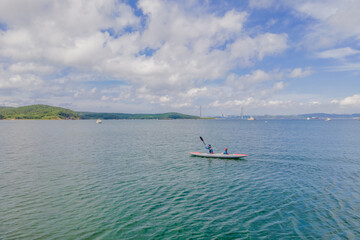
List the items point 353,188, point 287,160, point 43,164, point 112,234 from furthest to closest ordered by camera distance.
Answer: point 287,160, point 43,164, point 353,188, point 112,234

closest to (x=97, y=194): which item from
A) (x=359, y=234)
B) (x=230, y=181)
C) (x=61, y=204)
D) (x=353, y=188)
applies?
(x=61, y=204)

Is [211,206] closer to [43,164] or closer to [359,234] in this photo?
[359,234]

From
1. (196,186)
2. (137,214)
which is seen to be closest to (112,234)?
(137,214)

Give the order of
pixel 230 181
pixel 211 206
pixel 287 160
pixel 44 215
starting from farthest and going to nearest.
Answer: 1. pixel 287 160
2. pixel 230 181
3. pixel 211 206
4. pixel 44 215

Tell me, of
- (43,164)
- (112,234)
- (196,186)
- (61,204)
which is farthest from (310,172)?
(43,164)

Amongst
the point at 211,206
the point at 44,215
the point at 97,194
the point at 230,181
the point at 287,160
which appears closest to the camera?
the point at 44,215

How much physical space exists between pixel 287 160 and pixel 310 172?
9588 millimetres

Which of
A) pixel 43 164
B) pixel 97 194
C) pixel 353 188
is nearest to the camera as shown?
pixel 97 194

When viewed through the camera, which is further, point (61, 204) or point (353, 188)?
point (353, 188)

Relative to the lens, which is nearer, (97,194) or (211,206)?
(211,206)

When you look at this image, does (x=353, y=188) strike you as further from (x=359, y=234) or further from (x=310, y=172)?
(x=359, y=234)

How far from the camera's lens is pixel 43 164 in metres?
40.0

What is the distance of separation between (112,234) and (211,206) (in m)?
10.4

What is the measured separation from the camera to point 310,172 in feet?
117
